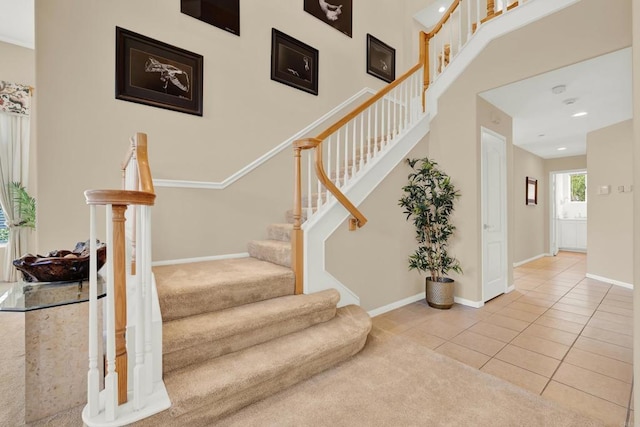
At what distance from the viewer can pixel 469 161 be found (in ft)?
11.3

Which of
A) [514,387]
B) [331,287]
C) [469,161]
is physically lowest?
[514,387]

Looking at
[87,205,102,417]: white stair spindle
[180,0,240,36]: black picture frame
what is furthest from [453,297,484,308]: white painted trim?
[180,0,240,36]: black picture frame

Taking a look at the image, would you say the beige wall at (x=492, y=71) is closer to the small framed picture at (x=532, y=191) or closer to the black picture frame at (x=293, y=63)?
the black picture frame at (x=293, y=63)

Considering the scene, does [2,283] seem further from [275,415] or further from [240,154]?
[275,415]

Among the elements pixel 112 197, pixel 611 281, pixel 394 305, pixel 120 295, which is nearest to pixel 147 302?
pixel 120 295

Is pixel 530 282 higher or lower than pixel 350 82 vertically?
lower

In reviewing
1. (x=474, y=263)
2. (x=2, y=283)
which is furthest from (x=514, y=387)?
(x=2, y=283)

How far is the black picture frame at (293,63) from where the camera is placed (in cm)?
357

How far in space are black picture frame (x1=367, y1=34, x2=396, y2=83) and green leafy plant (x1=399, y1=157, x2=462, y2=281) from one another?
2190 mm

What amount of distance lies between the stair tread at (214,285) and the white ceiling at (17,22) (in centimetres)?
341

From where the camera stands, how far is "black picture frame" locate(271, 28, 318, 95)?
11.7ft

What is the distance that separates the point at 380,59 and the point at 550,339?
457cm

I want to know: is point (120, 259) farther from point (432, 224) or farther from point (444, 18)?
point (444, 18)

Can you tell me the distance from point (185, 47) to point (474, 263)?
401 centimetres
